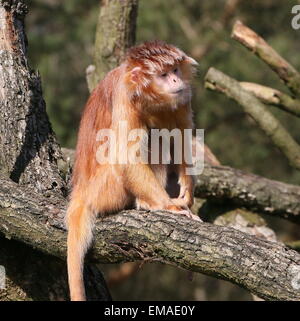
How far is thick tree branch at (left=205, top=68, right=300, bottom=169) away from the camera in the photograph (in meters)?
6.05

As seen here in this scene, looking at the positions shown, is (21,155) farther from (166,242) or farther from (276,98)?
(276,98)

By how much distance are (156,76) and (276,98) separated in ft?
6.68

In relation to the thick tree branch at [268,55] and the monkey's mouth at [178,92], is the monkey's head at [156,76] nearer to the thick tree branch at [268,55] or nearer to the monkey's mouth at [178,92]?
the monkey's mouth at [178,92]

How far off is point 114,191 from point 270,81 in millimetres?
6988

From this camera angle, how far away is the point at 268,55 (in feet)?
19.4

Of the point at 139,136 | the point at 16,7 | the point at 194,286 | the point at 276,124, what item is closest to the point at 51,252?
the point at 139,136

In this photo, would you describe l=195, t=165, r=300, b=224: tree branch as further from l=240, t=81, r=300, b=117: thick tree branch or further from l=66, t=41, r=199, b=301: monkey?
l=66, t=41, r=199, b=301: monkey

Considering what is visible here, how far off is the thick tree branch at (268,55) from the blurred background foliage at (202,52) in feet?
14.6

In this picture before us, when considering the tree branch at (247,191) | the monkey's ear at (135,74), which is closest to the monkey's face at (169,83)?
the monkey's ear at (135,74)

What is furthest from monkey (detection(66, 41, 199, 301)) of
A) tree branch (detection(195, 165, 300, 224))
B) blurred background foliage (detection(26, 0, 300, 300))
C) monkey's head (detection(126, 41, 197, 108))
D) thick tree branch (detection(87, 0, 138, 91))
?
blurred background foliage (detection(26, 0, 300, 300))

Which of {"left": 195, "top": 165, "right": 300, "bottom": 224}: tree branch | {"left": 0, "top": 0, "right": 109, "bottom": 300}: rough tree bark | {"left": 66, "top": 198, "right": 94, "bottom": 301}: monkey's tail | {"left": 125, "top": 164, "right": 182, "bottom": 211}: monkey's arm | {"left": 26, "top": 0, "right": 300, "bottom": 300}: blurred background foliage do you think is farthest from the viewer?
{"left": 26, "top": 0, "right": 300, "bottom": 300}: blurred background foliage

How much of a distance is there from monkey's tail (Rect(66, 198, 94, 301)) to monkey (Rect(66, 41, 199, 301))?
2 centimetres

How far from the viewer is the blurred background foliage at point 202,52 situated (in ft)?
35.2
